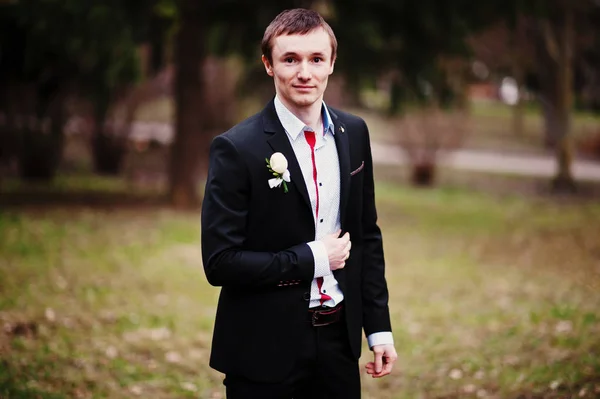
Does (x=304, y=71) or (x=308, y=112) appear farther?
(x=308, y=112)

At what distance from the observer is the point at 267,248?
9.20 ft

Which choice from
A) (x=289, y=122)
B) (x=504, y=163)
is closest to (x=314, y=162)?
(x=289, y=122)

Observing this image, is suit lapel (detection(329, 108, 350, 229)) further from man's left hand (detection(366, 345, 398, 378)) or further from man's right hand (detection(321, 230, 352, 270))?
man's left hand (detection(366, 345, 398, 378))

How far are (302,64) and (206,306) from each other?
6278 millimetres

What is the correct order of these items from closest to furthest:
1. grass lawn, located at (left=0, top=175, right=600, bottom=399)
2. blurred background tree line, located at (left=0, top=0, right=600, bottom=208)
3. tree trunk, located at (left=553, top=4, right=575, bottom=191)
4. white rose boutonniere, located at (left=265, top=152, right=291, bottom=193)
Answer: white rose boutonniere, located at (left=265, top=152, right=291, bottom=193), grass lawn, located at (left=0, top=175, right=600, bottom=399), blurred background tree line, located at (left=0, top=0, right=600, bottom=208), tree trunk, located at (left=553, top=4, right=575, bottom=191)

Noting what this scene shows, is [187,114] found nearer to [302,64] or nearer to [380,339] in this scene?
[380,339]

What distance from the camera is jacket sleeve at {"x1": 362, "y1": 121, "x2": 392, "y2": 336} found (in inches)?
119

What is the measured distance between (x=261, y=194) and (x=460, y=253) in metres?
9.64

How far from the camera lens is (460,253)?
39.3ft

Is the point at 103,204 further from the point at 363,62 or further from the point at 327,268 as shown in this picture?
the point at 327,268

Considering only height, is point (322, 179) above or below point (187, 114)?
below

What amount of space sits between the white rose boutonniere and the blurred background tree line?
10376 mm

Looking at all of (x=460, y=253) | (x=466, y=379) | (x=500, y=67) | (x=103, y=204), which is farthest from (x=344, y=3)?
(x=500, y=67)

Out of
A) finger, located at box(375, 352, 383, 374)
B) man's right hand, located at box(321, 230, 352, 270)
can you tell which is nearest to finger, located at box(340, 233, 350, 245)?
man's right hand, located at box(321, 230, 352, 270)
